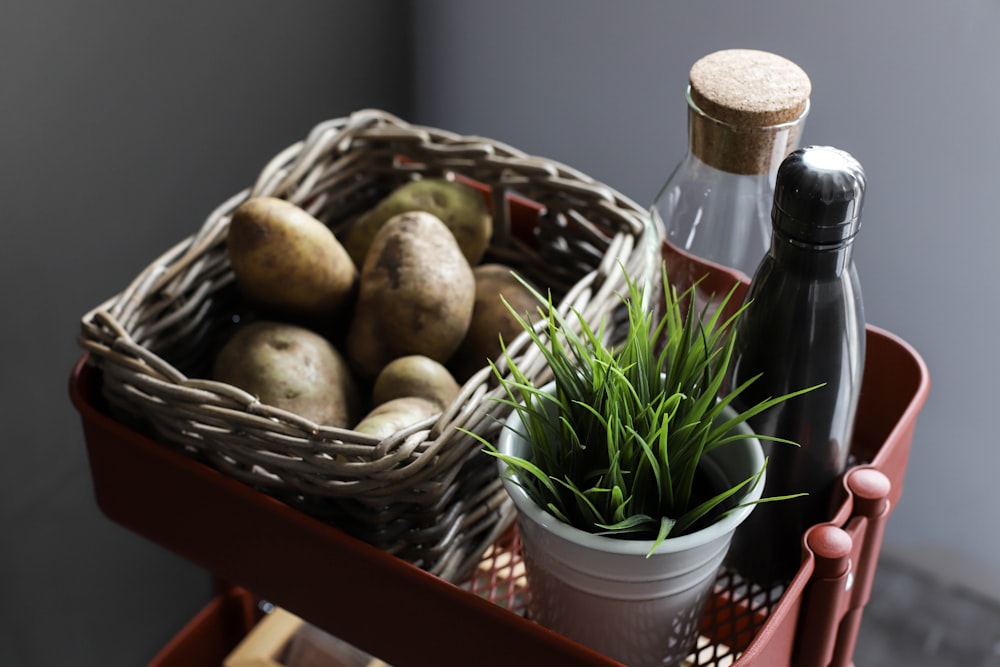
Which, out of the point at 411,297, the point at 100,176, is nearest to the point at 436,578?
the point at 411,297

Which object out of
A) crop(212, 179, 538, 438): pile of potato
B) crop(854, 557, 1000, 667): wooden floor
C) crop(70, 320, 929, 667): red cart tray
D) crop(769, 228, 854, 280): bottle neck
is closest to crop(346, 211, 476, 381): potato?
crop(212, 179, 538, 438): pile of potato

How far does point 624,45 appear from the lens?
3.36ft

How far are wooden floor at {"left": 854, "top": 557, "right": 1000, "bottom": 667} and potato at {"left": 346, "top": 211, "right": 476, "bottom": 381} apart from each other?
2.02ft

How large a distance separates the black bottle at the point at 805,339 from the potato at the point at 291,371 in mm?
258

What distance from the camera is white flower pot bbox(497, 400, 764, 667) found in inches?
19.9

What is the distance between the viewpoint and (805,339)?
54 cm

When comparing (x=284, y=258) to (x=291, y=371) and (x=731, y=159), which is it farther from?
(x=731, y=159)

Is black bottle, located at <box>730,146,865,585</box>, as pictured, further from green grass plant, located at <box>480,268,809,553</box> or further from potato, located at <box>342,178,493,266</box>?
potato, located at <box>342,178,493,266</box>

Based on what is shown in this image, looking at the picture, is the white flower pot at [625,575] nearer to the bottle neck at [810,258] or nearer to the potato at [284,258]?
the bottle neck at [810,258]

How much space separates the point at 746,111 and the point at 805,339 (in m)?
0.11

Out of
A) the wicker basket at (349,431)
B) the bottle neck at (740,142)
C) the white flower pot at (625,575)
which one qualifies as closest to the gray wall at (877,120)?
the wicker basket at (349,431)

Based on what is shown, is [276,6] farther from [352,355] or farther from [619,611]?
[619,611]

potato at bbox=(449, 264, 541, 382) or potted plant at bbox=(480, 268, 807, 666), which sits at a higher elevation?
potted plant at bbox=(480, 268, 807, 666)

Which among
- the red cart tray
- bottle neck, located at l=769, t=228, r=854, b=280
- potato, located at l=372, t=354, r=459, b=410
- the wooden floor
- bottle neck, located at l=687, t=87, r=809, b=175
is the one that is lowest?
the wooden floor
